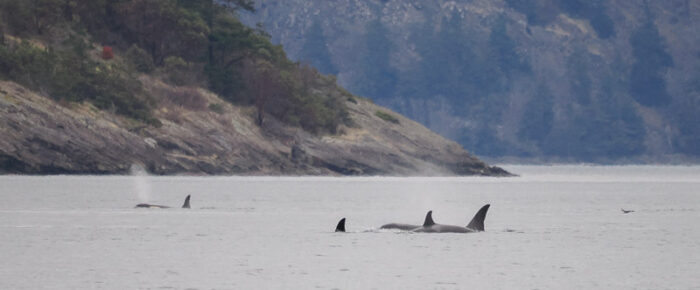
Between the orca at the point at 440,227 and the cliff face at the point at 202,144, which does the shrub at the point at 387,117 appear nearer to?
the cliff face at the point at 202,144

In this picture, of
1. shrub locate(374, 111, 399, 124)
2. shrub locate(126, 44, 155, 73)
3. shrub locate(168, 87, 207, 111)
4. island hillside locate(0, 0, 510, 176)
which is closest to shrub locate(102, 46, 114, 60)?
island hillside locate(0, 0, 510, 176)

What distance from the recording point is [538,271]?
30.3 metres

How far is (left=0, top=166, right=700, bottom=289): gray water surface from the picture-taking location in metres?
28.2

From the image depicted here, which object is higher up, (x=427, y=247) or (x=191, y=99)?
(x=191, y=99)

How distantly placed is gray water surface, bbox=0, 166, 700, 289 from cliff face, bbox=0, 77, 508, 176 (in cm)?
4113

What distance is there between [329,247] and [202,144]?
86119 millimetres

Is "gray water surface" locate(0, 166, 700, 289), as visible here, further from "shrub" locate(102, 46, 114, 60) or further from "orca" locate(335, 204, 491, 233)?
"shrub" locate(102, 46, 114, 60)

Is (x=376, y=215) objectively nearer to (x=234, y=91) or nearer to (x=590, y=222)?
(x=590, y=222)

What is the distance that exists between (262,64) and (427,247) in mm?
108693

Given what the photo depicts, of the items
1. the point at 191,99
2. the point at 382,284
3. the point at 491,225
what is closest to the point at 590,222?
the point at 491,225

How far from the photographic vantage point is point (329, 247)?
37.2m

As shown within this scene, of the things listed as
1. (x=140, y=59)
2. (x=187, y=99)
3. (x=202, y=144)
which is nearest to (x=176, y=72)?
(x=140, y=59)

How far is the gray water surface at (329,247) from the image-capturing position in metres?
28.2

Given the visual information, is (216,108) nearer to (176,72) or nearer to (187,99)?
(187,99)
